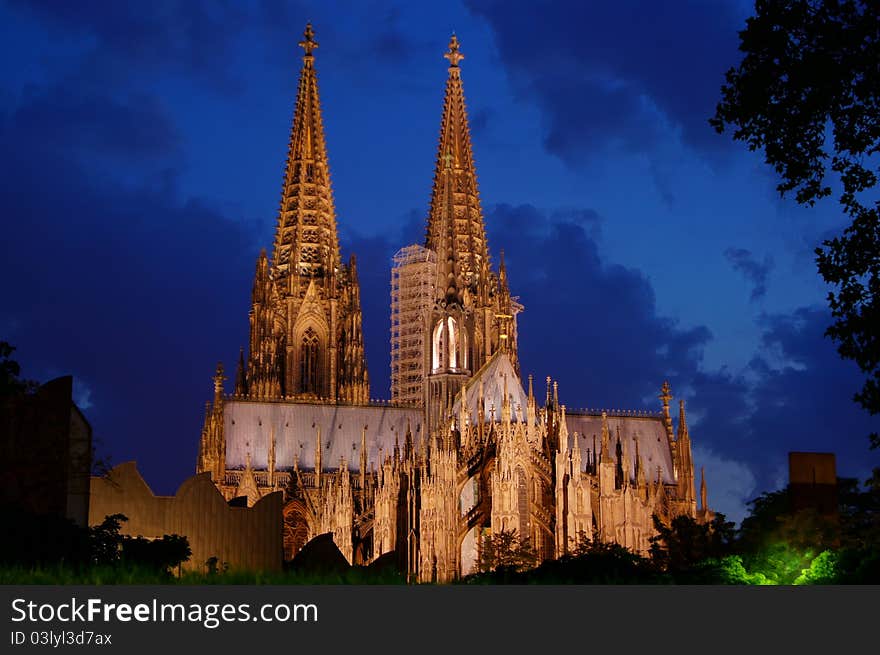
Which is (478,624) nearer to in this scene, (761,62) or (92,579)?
(92,579)

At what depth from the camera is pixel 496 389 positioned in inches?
2571

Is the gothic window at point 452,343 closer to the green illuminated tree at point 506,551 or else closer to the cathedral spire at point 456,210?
the cathedral spire at point 456,210

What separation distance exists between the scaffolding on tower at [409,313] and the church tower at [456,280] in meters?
1.97

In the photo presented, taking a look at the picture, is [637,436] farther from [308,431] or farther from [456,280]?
[308,431]

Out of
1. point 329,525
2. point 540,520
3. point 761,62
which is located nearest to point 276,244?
point 329,525

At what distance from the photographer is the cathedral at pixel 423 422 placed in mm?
57719

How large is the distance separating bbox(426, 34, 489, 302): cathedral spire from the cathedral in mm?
138

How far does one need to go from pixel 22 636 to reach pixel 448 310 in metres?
69.6

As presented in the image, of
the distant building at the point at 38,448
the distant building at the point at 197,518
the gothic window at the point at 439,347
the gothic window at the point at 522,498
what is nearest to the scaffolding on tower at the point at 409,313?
the gothic window at the point at 439,347

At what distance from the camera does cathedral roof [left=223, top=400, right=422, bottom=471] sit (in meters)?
83.9

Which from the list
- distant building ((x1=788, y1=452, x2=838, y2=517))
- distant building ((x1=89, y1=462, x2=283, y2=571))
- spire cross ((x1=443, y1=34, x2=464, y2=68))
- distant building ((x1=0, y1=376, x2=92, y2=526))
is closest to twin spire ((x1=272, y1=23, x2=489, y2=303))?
spire cross ((x1=443, y1=34, x2=464, y2=68))

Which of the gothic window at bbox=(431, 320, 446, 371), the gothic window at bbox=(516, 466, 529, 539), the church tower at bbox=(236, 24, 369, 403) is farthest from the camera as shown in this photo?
the church tower at bbox=(236, 24, 369, 403)

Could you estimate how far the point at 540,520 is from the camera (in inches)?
2269

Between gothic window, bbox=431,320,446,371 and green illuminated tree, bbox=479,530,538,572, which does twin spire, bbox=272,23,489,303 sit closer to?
gothic window, bbox=431,320,446,371
